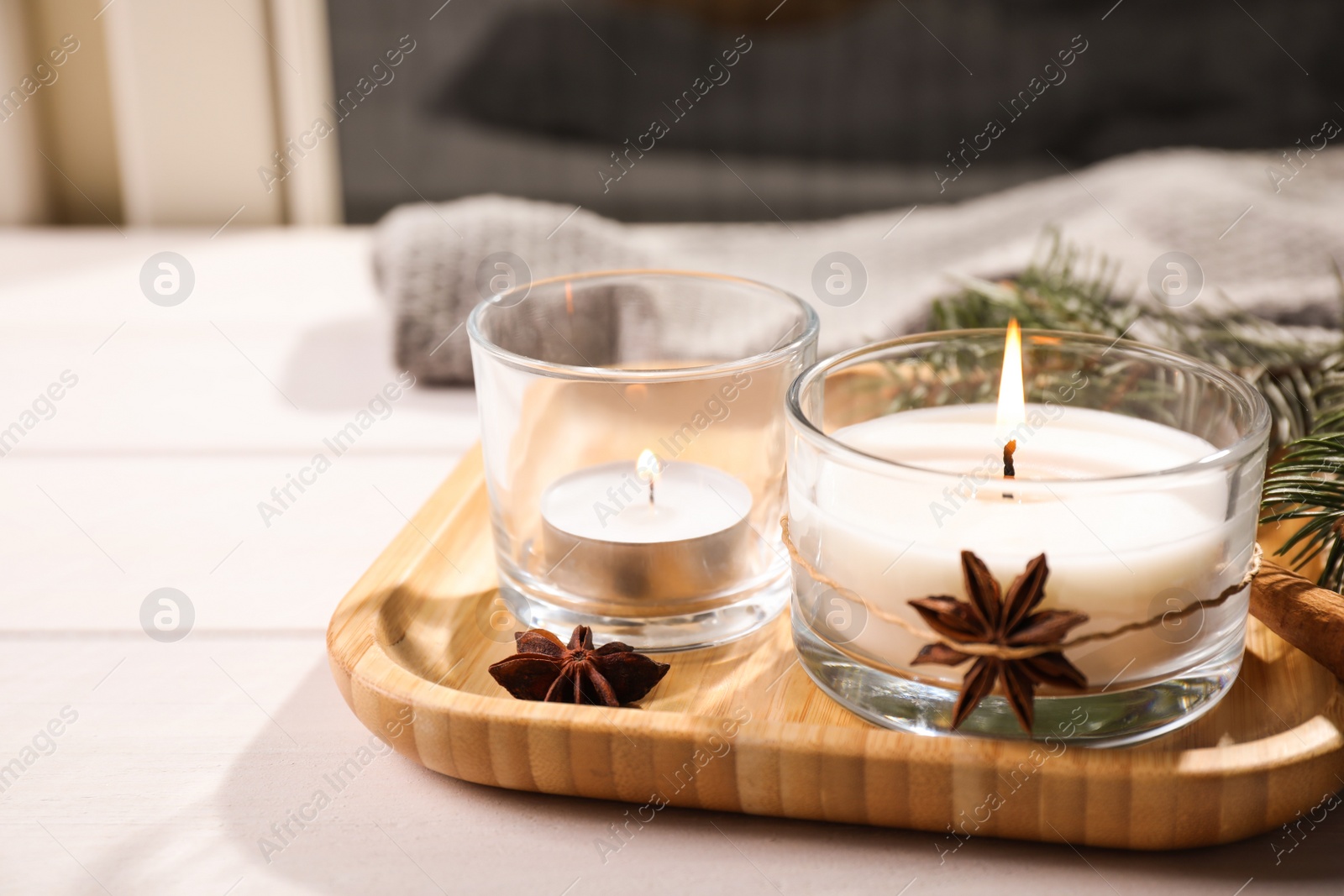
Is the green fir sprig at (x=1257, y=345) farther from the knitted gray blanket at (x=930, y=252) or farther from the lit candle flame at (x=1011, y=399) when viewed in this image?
the lit candle flame at (x=1011, y=399)

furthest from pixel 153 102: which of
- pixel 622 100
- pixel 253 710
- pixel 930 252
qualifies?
→ pixel 253 710

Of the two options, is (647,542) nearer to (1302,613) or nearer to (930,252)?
(1302,613)

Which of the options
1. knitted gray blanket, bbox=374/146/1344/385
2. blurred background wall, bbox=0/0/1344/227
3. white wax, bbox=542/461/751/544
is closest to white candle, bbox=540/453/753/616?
white wax, bbox=542/461/751/544

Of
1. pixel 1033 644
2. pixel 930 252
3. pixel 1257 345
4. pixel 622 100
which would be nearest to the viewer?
pixel 1033 644

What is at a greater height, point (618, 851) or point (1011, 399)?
point (1011, 399)

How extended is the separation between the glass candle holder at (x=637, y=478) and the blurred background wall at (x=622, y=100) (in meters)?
0.93

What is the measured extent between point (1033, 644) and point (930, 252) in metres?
0.65

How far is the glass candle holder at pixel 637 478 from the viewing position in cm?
50

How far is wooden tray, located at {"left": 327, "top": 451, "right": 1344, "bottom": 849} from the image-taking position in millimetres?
406

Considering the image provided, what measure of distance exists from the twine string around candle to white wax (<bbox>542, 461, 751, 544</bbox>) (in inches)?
3.0

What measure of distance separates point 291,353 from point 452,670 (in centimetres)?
56

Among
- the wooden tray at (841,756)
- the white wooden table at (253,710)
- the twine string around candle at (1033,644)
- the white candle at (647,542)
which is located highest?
the twine string around candle at (1033,644)

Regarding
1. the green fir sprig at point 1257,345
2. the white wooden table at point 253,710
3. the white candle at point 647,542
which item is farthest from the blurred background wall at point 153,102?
the white candle at point 647,542

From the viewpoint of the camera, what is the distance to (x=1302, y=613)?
48 cm
